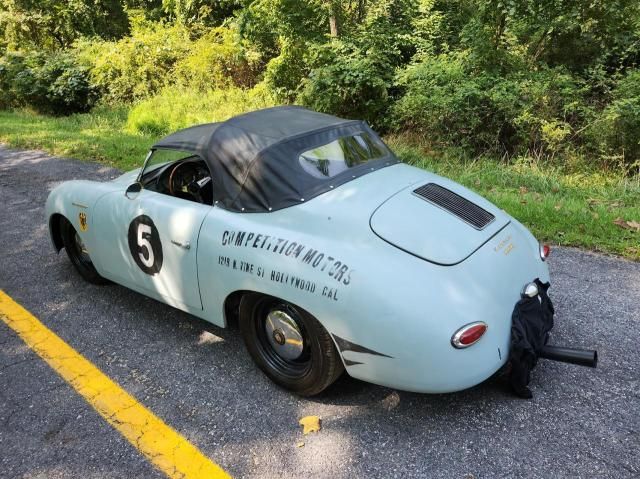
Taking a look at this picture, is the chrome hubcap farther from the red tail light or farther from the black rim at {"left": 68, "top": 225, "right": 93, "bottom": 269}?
the black rim at {"left": 68, "top": 225, "right": 93, "bottom": 269}

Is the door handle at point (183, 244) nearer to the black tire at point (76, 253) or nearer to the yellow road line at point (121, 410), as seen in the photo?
the yellow road line at point (121, 410)

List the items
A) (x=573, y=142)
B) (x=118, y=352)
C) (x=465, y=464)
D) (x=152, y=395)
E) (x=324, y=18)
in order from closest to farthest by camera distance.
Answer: (x=465, y=464) → (x=152, y=395) → (x=118, y=352) → (x=573, y=142) → (x=324, y=18)

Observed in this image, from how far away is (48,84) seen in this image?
15875 mm

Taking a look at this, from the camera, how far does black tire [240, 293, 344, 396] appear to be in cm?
258

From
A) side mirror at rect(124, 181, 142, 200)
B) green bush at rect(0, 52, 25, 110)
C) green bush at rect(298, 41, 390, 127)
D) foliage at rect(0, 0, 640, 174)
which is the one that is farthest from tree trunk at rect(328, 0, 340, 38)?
green bush at rect(0, 52, 25, 110)

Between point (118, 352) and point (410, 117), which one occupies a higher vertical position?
point (410, 117)

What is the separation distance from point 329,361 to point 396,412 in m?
0.47

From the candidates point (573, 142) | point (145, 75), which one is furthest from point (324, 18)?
point (145, 75)

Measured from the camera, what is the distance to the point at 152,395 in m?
2.92

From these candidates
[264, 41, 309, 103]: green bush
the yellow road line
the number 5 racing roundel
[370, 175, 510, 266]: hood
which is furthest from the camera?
[264, 41, 309, 103]: green bush

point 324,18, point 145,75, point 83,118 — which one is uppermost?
point 324,18

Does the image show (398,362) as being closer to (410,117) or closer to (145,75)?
(410,117)

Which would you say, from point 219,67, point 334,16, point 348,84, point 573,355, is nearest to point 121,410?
point 573,355

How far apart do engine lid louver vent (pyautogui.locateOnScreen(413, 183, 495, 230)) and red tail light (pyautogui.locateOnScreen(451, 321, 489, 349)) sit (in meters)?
0.72
